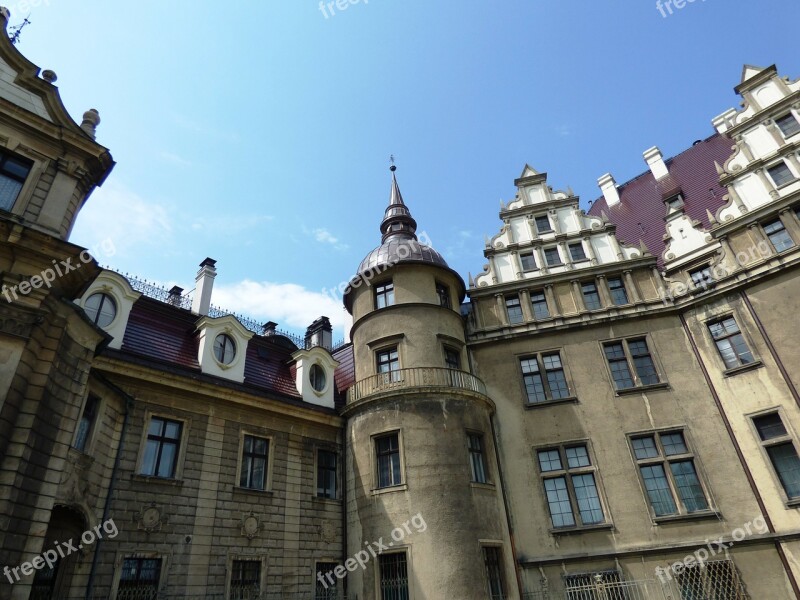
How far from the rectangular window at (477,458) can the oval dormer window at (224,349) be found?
29.6 ft

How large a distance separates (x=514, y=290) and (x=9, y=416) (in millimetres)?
17971

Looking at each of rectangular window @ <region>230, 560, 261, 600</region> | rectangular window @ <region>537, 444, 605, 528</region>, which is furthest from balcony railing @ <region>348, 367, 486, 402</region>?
rectangular window @ <region>230, 560, 261, 600</region>

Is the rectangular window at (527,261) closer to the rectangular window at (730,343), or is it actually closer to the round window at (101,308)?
the rectangular window at (730,343)

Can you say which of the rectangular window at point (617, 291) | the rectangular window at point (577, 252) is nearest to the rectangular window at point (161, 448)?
the rectangular window at point (577, 252)

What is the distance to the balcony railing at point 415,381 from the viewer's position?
1825 cm

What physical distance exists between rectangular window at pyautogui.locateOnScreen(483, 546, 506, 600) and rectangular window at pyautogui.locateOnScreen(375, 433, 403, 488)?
363cm

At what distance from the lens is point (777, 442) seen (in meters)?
16.3

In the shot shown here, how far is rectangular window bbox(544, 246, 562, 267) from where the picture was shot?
2241 centimetres

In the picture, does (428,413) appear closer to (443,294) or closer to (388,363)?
(388,363)

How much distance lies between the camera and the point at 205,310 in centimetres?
2097

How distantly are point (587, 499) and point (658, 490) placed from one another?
7.90 feet

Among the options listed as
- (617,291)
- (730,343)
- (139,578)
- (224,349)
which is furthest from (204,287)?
(730,343)

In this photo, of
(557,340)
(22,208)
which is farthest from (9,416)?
(557,340)

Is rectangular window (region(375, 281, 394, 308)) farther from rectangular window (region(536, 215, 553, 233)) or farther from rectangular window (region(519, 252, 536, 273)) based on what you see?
rectangular window (region(536, 215, 553, 233))
